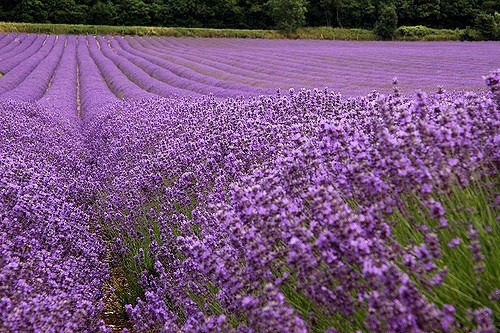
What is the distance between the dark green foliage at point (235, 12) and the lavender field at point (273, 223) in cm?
3768

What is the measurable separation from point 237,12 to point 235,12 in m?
0.15

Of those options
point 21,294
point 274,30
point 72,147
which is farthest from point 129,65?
point 274,30

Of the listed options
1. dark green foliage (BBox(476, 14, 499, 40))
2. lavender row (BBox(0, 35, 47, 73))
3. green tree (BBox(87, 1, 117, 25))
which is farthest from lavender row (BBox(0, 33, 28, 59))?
dark green foliage (BBox(476, 14, 499, 40))

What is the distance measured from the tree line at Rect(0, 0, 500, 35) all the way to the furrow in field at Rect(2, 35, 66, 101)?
18163 mm

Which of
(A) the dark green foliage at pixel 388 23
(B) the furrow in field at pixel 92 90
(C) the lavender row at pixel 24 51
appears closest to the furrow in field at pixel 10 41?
(C) the lavender row at pixel 24 51

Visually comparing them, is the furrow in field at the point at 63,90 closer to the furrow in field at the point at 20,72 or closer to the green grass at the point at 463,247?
the furrow in field at the point at 20,72

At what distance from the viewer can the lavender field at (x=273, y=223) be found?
1.69 m

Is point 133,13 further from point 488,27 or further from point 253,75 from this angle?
point 253,75

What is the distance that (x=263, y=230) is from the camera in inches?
77.5

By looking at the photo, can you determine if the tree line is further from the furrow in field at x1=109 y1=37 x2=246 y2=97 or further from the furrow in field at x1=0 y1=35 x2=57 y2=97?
the furrow in field at x1=109 y1=37 x2=246 y2=97

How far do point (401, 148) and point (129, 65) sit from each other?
19.9 metres

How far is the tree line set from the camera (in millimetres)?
41656

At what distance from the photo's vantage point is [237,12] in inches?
1784

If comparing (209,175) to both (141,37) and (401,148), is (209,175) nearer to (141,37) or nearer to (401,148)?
(401,148)
